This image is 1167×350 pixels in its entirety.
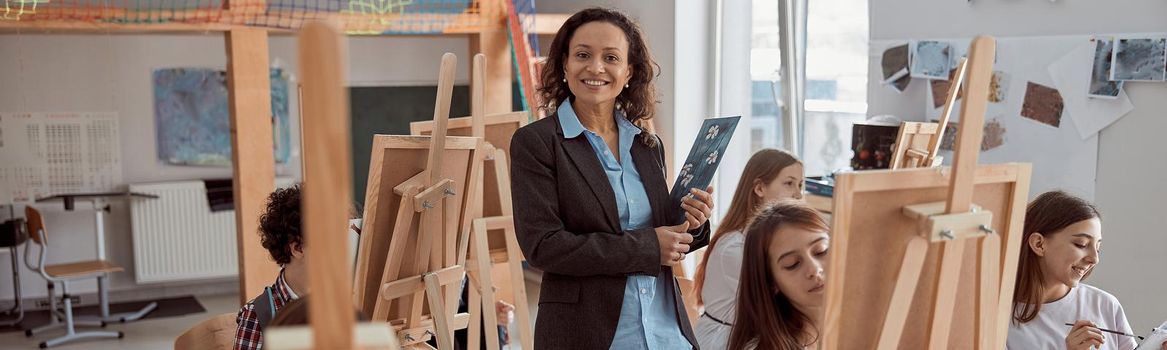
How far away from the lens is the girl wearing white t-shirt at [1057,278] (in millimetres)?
2215

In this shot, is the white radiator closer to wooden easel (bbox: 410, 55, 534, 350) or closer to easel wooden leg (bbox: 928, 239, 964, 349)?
wooden easel (bbox: 410, 55, 534, 350)

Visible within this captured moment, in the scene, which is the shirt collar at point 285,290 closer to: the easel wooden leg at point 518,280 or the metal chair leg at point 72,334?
the easel wooden leg at point 518,280

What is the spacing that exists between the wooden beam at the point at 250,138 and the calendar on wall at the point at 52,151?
157cm

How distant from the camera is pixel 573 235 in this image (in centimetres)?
197

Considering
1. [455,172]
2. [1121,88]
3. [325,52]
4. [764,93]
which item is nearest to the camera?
[325,52]

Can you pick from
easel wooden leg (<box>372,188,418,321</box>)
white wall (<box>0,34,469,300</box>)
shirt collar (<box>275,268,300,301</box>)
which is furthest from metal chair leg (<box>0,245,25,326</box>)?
easel wooden leg (<box>372,188,418,321</box>)

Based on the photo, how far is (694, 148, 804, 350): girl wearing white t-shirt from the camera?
266 cm

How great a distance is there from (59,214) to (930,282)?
22.2 ft

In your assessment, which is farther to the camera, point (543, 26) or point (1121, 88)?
point (543, 26)

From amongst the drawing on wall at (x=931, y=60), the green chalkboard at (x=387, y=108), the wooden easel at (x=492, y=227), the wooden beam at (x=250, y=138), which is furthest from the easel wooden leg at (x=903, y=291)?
the green chalkboard at (x=387, y=108)

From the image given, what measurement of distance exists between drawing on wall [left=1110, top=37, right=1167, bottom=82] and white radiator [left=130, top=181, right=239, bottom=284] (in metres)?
6.07

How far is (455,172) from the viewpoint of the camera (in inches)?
99.7

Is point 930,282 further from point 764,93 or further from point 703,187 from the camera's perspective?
point 764,93

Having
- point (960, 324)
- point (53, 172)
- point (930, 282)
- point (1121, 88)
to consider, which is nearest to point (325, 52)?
point (930, 282)
